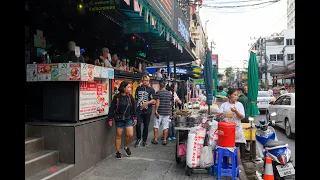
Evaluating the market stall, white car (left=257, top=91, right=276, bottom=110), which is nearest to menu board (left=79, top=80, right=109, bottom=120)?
the market stall

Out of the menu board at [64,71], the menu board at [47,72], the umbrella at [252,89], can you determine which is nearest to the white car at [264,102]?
the umbrella at [252,89]

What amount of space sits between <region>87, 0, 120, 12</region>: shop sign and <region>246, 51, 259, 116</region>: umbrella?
4.84 m

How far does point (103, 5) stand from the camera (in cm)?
738

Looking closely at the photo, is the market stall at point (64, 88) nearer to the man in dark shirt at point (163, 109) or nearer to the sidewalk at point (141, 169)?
the sidewalk at point (141, 169)

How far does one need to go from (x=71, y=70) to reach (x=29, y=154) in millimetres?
1799

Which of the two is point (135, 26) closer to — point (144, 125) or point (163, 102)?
point (163, 102)

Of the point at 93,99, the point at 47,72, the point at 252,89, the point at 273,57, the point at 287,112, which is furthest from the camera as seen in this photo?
the point at 273,57

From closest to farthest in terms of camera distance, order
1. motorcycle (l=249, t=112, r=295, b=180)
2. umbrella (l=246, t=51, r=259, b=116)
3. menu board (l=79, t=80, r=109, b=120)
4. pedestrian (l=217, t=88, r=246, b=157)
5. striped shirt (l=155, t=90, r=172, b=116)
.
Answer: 1. motorcycle (l=249, t=112, r=295, b=180)
2. menu board (l=79, t=80, r=109, b=120)
3. pedestrian (l=217, t=88, r=246, b=157)
4. striped shirt (l=155, t=90, r=172, b=116)
5. umbrella (l=246, t=51, r=259, b=116)

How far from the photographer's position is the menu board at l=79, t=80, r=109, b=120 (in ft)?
18.6

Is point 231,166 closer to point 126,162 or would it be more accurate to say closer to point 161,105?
point 126,162

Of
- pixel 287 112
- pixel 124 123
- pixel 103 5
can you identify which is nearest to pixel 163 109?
pixel 124 123

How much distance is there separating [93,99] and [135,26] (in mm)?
3730

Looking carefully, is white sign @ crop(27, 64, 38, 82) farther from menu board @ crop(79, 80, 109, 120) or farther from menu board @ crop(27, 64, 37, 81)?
menu board @ crop(79, 80, 109, 120)

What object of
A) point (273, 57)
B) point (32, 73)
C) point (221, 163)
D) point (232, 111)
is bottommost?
point (221, 163)
